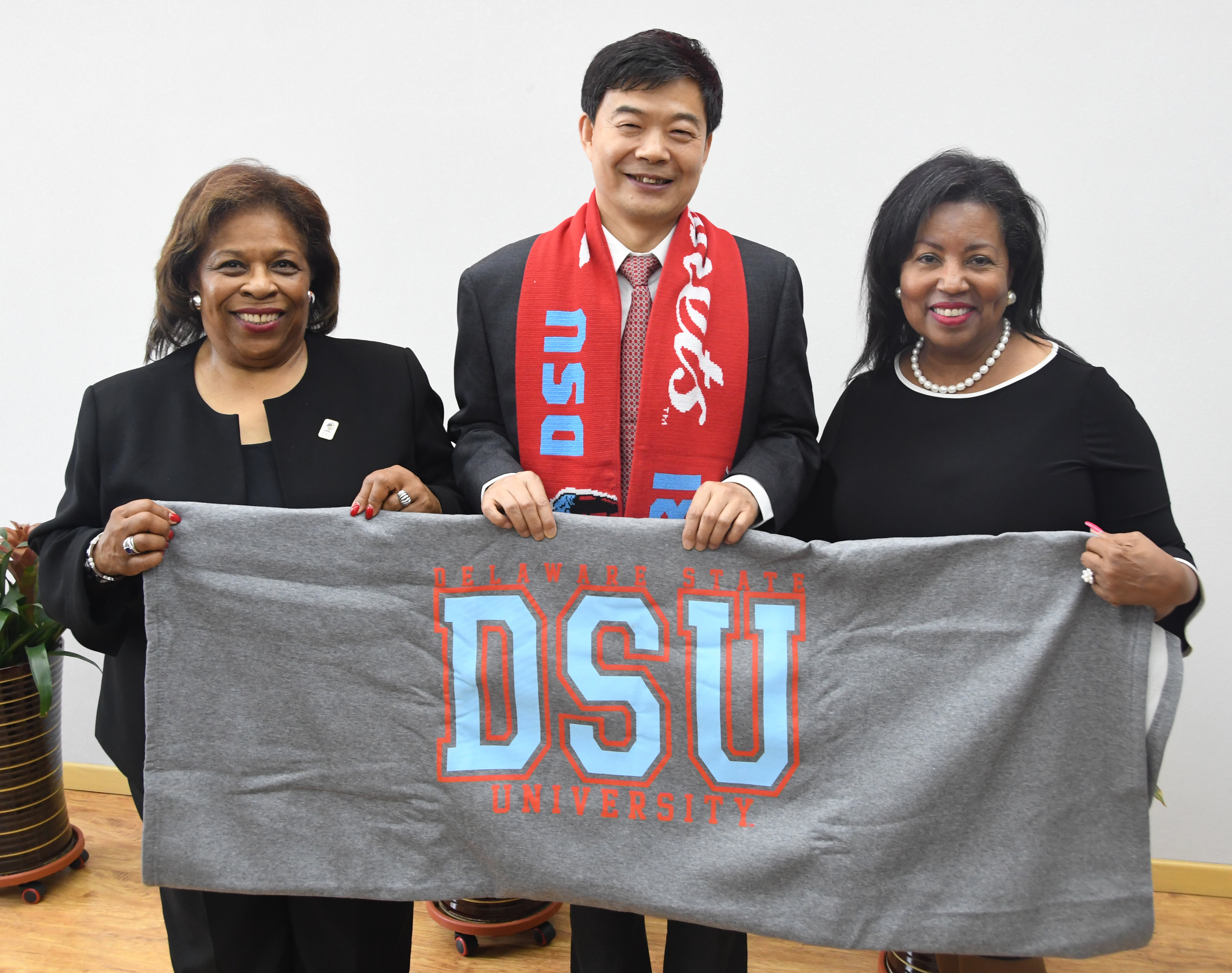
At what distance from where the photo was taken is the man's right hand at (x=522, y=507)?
1.41 metres

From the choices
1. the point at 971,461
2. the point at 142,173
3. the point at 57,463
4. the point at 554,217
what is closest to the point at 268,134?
the point at 142,173

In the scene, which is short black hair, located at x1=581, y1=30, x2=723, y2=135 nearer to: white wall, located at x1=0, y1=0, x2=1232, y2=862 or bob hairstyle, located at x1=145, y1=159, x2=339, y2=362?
bob hairstyle, located at x1=145, y1=159, x2=339, y2=362

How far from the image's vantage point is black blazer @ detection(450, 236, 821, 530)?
5.15 ft

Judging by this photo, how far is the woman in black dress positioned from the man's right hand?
1.62ft

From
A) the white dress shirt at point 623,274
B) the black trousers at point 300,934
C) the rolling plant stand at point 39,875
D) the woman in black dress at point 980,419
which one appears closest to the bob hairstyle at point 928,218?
the woman in black dress at point 980,419

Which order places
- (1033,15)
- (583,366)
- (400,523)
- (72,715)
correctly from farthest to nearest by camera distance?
1. (72,715)
2. (1033,15)
3. (583,366)
4. (400,523)

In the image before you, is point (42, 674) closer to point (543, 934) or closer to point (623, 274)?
point (543, 934)

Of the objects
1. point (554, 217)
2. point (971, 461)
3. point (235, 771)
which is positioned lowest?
point (235, 771)

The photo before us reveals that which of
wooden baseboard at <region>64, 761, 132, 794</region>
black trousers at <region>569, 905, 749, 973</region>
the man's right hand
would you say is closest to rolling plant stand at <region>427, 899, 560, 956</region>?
black trousers at <region>569, 905, 749, 973</region>

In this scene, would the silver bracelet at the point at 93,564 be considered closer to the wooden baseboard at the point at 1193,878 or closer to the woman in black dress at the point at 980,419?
the woman in black dress at the point at 980,419

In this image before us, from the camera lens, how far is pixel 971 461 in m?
1.46

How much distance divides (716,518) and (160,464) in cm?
93

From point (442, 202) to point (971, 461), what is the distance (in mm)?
1885

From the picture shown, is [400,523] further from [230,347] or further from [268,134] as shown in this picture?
[268,134]
